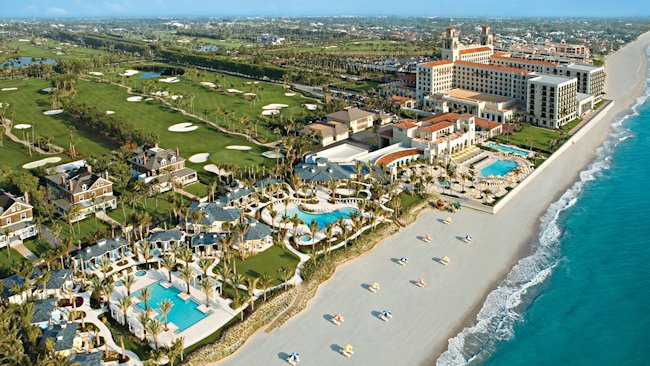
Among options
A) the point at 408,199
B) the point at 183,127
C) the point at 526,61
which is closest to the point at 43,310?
the point at 408,199

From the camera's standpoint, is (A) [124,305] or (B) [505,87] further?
(B) [505,87]

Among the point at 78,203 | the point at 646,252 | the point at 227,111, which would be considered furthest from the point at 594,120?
the point at 78,203

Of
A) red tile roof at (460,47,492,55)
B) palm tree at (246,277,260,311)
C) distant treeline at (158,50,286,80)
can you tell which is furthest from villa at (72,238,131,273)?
distant treeline at (158,50,286,80)

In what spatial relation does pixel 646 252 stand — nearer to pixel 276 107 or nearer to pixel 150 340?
pixel 150 340

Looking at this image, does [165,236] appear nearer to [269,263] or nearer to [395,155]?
[269,263]

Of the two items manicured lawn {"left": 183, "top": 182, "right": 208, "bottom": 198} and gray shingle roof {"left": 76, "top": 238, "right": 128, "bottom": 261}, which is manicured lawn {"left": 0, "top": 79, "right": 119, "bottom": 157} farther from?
gray shingle roof {"left": 76, "top": 238, "right": 128, "bottom": 261}

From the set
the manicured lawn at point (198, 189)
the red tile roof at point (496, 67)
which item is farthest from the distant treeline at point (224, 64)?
the manicured lawn at point (198, 189)
